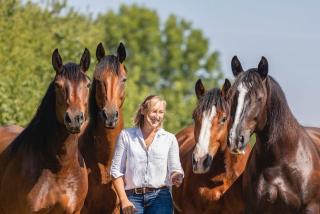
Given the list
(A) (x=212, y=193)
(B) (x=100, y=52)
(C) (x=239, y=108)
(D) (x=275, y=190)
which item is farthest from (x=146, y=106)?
(B) (x=100, y=52)

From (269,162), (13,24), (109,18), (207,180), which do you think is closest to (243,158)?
(207,180)

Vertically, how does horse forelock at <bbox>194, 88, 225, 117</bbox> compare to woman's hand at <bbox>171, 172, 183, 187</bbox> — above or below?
above

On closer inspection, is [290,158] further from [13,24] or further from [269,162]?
[13,24]

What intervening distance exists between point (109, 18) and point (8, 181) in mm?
52007

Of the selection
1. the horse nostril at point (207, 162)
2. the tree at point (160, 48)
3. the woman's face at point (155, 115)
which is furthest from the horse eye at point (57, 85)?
the tree at point (160, 48)

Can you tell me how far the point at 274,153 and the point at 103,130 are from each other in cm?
198

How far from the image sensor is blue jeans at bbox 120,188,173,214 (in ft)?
31.3

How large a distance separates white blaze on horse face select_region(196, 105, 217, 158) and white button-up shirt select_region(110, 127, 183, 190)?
830 mm

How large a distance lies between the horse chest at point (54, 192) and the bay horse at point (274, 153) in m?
1.68

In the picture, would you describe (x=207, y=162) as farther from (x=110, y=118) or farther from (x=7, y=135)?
(x=7, y=135)

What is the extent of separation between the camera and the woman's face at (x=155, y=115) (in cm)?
949

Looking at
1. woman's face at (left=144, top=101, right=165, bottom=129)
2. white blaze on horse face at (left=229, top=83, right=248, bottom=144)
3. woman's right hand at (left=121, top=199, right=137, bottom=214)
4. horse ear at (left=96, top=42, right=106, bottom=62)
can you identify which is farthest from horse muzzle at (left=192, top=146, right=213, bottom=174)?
horse ear at (left=96, top=42, right=106, bottom=62)

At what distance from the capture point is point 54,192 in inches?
406

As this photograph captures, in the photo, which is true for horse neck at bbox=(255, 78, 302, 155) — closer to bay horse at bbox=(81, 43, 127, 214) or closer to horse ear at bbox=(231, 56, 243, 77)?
horse ear at bbox=(231, 56, 243, 77)
